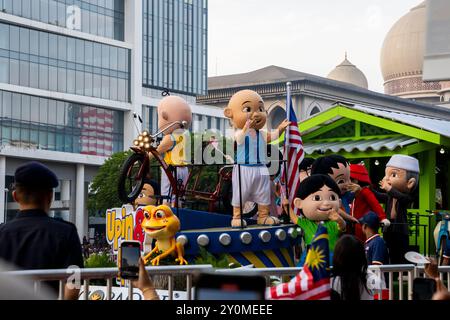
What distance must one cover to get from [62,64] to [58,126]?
3.57 m

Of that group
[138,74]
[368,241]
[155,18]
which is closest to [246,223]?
[368,241]

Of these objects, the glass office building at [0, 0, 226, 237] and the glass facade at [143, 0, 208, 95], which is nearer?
the glass office building at [0, 0, 226, 237]

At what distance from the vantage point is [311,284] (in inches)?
195

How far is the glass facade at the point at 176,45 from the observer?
66.4 m

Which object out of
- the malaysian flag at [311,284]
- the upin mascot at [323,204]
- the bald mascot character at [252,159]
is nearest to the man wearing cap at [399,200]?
the bald mascot character at [252,159]

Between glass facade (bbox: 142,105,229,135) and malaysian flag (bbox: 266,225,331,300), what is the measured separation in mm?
54306

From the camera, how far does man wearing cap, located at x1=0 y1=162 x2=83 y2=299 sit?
5492 millimetres

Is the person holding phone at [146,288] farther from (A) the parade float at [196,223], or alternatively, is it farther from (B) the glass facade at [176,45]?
(B) the glass facade at [176,45]

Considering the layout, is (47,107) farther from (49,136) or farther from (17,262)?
(17,262)

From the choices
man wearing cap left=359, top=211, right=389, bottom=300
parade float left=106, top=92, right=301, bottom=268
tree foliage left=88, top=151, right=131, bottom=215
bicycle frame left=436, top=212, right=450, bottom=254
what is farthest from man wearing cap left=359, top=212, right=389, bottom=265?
tree foliage left=88, top=151, right=131, bottom=215

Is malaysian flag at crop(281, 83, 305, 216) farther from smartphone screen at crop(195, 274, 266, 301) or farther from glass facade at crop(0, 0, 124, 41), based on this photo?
glass facade at crop(0, 0, 124, 41)

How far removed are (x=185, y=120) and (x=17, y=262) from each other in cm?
845

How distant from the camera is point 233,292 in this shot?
339 centimetres

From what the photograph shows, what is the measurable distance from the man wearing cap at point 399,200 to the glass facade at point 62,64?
3936 cm
